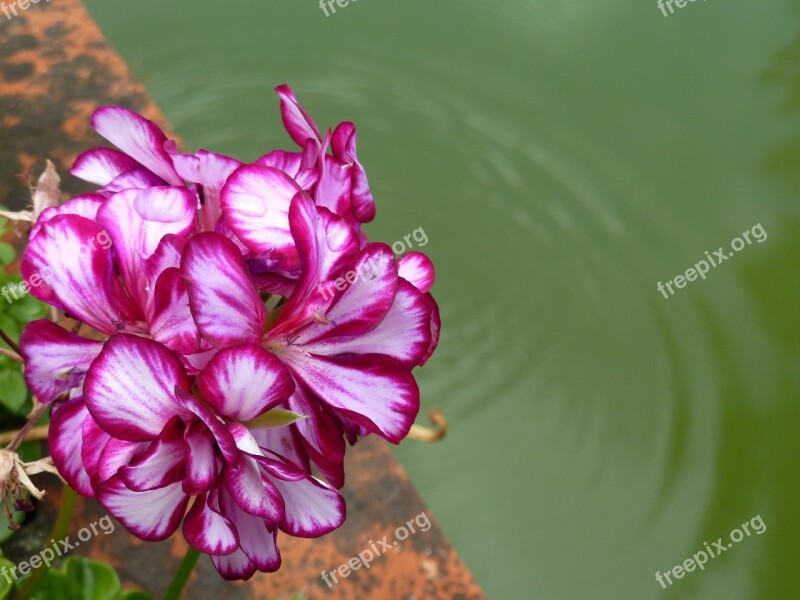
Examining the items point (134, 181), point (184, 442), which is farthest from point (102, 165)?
point (184, 442)

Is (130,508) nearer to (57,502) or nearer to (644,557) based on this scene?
(57,502)

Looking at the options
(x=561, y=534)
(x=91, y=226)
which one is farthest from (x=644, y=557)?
(x=91, y=226)

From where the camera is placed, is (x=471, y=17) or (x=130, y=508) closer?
(x=130, y=508)

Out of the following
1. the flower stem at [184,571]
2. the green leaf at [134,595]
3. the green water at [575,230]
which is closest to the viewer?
the flower stem at [184,571]

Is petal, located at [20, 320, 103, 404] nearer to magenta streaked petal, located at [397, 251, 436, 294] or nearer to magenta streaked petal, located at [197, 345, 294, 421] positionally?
magenta streaked petal, located at [197, 345, 294, 421]

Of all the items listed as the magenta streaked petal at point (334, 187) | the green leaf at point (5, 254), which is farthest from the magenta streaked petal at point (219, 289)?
the green leaf at point (5, 254)

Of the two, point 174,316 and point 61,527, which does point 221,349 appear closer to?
point 174,316

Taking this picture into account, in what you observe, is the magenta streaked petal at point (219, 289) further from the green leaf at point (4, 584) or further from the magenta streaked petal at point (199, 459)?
the green leaf at point (4, 584)
